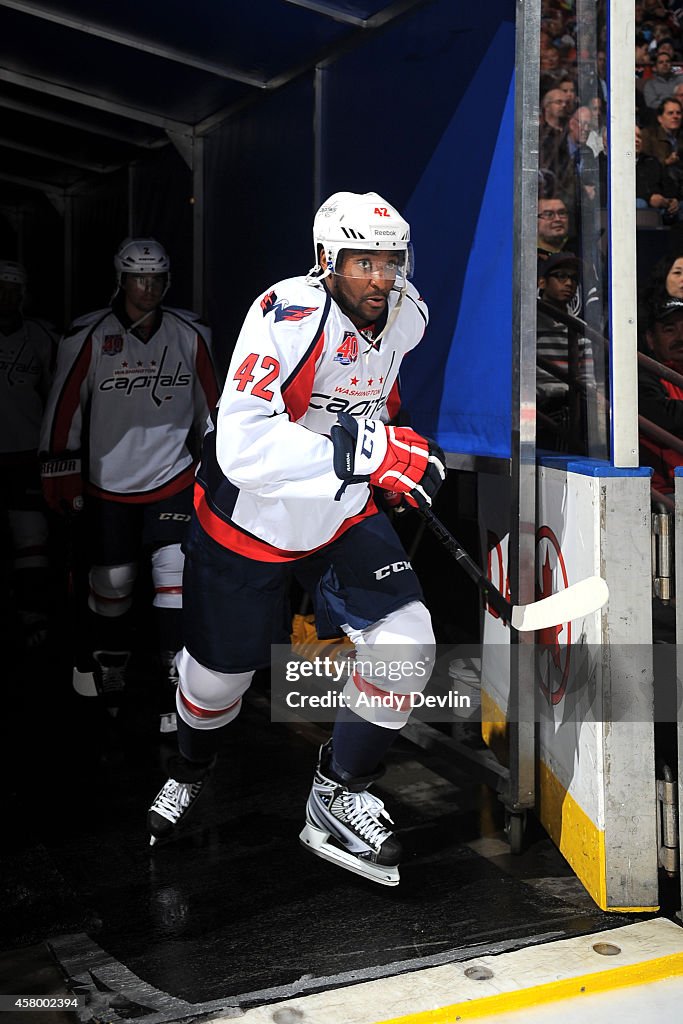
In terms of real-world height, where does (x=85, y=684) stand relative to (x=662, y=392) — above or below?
below

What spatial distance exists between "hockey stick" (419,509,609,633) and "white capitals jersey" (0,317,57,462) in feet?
10.2

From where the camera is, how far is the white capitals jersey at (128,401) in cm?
423

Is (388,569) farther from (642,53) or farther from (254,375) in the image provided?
(642,53)

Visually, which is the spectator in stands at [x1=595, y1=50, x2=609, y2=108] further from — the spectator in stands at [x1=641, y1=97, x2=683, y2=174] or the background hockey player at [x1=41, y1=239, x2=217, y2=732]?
the spectator in stands at [x1=641, y1=97, x2=683, y2=174]

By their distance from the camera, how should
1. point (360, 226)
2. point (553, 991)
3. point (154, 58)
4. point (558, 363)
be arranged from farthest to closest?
1. point (154, 58)
2. point (558, 363)
3. point (360, 226)
4. point (553, 991)

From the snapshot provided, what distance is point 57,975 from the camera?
239cm

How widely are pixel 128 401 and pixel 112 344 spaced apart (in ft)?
0.71

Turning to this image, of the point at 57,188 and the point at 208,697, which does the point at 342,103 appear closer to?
the point at 208,697

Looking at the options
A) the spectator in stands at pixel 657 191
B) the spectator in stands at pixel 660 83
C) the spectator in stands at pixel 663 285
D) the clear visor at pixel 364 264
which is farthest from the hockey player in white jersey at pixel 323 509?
the spectator in stands at pixel 660 83

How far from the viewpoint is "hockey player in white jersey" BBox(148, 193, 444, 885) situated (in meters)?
2.76

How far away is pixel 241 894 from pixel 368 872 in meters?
0.32

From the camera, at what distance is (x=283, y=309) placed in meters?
2.85

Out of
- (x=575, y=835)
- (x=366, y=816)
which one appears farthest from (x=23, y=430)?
(x=575, y=835)

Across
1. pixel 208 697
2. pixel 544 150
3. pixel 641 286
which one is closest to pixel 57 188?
pixel 544 150
